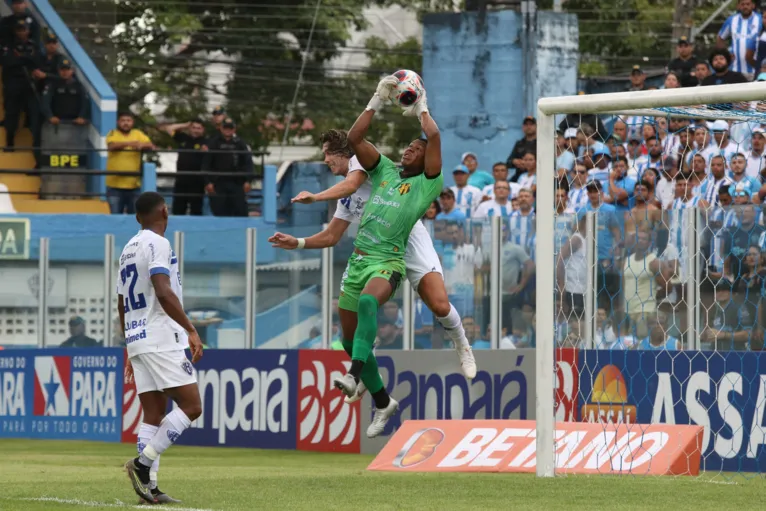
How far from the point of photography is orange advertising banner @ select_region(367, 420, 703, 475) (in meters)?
12.2

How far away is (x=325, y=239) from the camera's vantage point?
11.9m

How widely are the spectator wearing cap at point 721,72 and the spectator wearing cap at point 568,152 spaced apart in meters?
2.39

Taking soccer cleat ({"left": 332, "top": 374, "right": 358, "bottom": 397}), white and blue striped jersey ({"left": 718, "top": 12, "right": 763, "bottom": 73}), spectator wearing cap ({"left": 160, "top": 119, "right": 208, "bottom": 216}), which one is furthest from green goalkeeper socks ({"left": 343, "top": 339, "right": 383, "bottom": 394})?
spectator wearing cap ({"left": 160, "top": 119, "right": 208, "bottom": 216})

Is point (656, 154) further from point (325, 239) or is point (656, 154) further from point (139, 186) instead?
point (139, 186)

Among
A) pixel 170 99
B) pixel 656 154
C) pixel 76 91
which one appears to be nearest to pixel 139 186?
pixel 76 91

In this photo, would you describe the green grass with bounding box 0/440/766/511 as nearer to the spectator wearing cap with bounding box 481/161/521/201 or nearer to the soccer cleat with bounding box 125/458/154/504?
the soccer cleat with bounding box 125/458/154/504

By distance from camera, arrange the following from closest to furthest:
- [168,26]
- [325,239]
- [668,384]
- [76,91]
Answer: [325,239], [668,384], [76,91], [168,26]

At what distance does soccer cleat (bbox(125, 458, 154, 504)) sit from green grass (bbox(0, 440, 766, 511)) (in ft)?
0.38

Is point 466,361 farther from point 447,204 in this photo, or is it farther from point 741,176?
point 447,204

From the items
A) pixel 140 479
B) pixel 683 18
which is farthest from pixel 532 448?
pixel 683 18

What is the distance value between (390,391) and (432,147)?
581cm

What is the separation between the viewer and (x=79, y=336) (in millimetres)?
19281

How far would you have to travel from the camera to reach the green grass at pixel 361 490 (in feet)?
31.1

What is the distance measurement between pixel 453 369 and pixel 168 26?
17495 mm
